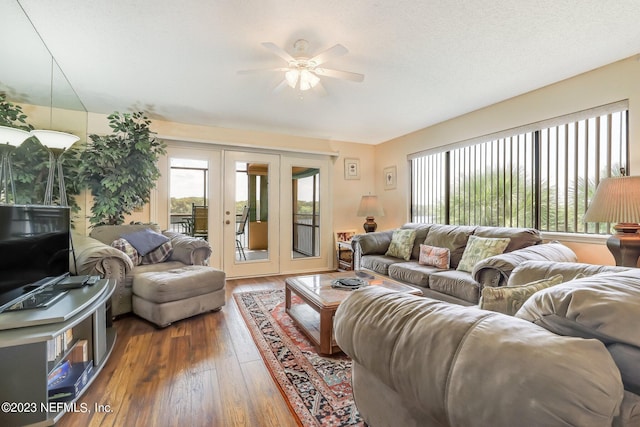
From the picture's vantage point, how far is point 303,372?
72.6 inches

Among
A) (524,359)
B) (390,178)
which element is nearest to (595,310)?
(524,359)

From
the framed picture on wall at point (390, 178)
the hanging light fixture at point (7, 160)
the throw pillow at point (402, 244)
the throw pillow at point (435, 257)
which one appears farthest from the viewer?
the framed picture on wall at point (390, 178)

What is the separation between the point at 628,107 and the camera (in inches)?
90.8

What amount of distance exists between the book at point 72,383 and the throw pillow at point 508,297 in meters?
2.05

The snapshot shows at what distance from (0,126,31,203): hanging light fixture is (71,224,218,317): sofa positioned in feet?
2.86

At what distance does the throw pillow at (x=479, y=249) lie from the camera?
2.68m

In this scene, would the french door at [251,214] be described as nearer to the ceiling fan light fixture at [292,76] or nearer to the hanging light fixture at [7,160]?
the ceiling fan light fixture at [292,76]

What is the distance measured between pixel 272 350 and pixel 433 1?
8.21 ft

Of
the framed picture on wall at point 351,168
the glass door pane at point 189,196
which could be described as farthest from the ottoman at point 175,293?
the framed picture on wall at point 351,168

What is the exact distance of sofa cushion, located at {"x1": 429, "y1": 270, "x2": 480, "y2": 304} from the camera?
2.41 meters

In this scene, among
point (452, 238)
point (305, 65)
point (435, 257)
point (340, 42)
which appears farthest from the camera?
point (452, 238)

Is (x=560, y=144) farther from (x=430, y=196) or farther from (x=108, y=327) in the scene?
(x=108, y=327)

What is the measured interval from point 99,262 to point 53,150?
106cm

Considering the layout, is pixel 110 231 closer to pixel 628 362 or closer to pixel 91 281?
pixel 91 281
